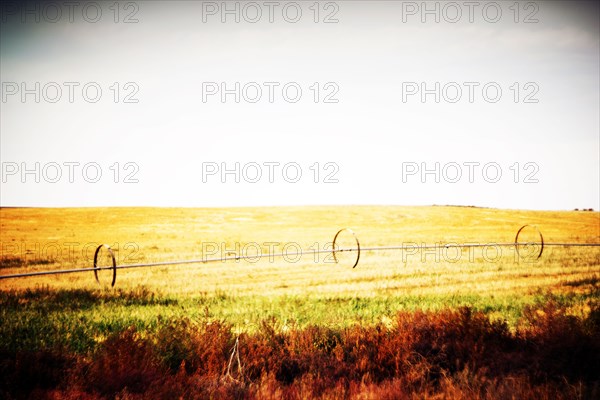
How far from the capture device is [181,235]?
31.3m

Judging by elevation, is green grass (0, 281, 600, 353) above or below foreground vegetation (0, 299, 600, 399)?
below

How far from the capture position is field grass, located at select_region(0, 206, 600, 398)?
533 cm

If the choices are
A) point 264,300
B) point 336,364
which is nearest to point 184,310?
point 264,300

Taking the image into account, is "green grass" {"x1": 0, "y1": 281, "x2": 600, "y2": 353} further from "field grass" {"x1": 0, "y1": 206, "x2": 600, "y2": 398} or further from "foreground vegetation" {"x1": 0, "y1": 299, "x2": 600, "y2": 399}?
"foreground vegetation" {"x1": 0, "y1": 299, "x2": 600, "y2": 399}

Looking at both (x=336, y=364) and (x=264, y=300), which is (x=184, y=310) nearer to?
(x=264, y=300)

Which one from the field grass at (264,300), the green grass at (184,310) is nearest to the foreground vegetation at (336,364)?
the field grass at (264,300)

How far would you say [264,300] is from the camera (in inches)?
491

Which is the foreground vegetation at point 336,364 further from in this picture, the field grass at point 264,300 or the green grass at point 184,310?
the green grass at point 184,310

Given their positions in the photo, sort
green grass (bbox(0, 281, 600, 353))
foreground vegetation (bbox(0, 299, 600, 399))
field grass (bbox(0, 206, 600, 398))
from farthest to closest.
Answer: green grass (bbox(0, 281, 600, 353)) → field grass (bbox(0, 206, 600, 398)) → foreground vegetation (bbox(0, 299, 600, 399))

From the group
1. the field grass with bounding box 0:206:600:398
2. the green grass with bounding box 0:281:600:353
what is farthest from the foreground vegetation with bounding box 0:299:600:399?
the green grass with bounding box 0:281:600:353

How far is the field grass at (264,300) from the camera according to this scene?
5.33 meters

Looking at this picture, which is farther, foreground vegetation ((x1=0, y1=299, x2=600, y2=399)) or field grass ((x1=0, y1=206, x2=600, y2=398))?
field grass ((x1=0, y1=206, x2=600, y2=398))

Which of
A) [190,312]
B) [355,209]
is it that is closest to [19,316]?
[190,312]

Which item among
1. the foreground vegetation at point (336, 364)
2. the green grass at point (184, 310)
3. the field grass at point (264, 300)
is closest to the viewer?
the foreground vegetation at point (336, 364)
